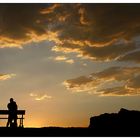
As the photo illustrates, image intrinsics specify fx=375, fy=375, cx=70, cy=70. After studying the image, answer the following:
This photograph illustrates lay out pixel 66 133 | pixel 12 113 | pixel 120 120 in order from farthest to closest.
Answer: pixel 12 113, pixel 120 120, pixel 66 133

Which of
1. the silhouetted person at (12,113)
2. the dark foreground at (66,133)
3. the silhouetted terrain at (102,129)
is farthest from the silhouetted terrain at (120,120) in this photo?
the silhouetted person at (12,113)

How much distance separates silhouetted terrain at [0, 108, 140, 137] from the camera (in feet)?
46.1

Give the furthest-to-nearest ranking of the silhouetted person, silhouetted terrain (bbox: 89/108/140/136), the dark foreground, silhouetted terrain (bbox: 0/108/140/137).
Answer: the silhouetted person
silhouetted terrain (bbox: 89/108/140/136)
silhouetted terrain (bbox: 0/108/140/137)
the dark foreground

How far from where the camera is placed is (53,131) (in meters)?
14.8

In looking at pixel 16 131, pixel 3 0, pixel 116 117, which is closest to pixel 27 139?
pixel 16 131

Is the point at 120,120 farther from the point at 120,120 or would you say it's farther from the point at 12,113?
the point at 12,113

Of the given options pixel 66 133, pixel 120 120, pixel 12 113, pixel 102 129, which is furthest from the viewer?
pixel 12 113

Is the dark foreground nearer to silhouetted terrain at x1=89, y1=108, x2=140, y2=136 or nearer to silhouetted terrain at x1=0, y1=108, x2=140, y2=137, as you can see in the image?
silhouetted terrain at x1=0, y1=108, x2=140, y2=137

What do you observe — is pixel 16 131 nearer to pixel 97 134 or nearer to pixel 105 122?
pixel 97 134

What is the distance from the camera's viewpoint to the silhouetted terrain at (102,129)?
14.1 metres

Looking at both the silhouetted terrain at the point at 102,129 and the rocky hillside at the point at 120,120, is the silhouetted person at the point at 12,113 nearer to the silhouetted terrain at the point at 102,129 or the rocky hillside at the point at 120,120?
the silhouetted terrain at the point at 102,129

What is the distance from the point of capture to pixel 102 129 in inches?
600

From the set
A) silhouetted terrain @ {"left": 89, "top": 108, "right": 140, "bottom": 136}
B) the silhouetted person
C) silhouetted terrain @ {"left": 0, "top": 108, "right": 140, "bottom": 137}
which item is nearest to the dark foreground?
silhouetted terrain @ {"left": 0, "top": 108, "right": 140, "bottom": 137}

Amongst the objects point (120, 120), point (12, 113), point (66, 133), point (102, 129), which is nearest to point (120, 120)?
point (120, 120)
